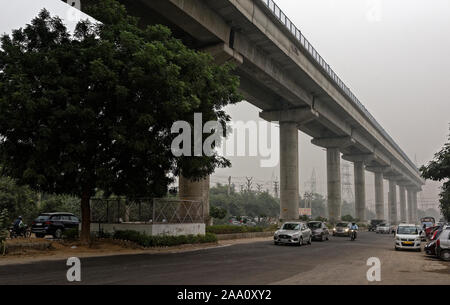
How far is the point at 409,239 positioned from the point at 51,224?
22689 mm

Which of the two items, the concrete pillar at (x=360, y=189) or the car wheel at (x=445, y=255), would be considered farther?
the concrete pillar at (x=360, y=189)

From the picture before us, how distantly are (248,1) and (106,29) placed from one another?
39.6ft

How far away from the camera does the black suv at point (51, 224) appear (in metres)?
25.7

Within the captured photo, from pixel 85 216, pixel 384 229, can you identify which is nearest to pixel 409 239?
pixel 85 216

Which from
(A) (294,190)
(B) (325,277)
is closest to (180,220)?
(B) (325,277)

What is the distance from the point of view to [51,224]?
26016 mm

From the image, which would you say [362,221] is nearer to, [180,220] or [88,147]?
[180,220]

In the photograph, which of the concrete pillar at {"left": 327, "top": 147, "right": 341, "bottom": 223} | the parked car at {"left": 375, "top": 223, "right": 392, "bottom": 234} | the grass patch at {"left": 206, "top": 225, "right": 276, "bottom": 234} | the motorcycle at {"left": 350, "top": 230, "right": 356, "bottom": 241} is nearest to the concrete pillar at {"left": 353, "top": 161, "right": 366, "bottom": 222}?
the concrete pillar at {"left": 327, "top": 147, "right": 341, "bottom": 223}

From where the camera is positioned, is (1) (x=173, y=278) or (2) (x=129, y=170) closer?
(1) (x=173, y=278)

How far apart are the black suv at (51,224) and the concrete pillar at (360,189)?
65092 mm

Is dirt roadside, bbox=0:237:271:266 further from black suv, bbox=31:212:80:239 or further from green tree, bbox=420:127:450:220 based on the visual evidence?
green tree, bbox=420:127:450:220

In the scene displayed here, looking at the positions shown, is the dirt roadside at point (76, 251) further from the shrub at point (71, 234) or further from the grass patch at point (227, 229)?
the grass patch at point (227, 229)

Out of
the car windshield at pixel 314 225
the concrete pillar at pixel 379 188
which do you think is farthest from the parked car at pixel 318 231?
the concrete pillar at pixel 379 188

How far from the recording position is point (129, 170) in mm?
19547
